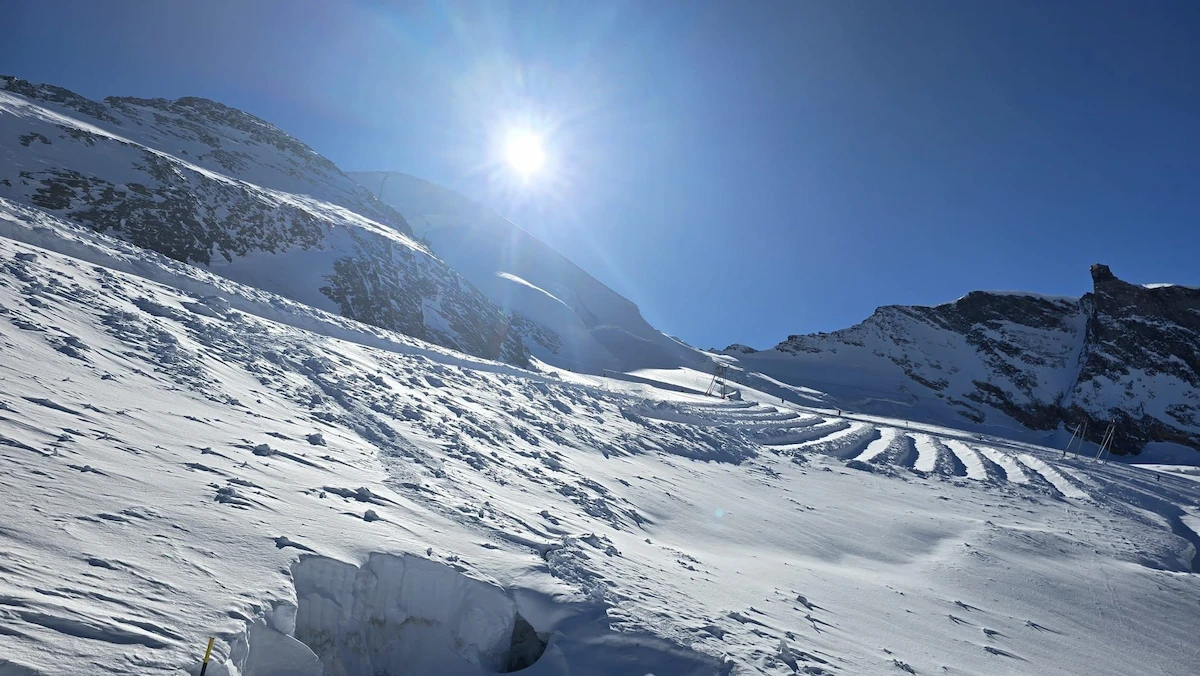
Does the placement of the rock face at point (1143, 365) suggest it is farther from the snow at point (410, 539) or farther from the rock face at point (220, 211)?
the rock face at point (220, 211)

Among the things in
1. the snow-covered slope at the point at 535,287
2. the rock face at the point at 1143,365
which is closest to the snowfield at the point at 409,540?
the snow-covered slope at the point at 535,287

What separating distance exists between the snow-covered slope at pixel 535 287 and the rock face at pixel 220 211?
33.5ft

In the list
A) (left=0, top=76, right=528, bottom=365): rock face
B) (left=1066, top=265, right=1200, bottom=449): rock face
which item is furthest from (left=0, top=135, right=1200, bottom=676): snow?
(left=1066, top=265, right=1200, bottom=449): rock face

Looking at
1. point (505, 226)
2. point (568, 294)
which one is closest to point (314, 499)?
point (568, 294)

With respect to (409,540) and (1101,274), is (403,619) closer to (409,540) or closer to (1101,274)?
(409,540)

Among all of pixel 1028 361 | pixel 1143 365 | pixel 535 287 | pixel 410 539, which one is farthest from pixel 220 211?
pixel 1143 365

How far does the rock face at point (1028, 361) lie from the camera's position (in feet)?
230

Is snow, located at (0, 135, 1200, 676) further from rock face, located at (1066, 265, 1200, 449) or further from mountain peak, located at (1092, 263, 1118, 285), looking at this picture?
mountain peak, located at (1092, 263, 1118, 285)

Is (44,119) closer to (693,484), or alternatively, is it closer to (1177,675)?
(693,484)

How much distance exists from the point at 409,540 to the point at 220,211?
109 feet

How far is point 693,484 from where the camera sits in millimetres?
12727

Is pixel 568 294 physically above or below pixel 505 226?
below

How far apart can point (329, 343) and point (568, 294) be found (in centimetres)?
6672

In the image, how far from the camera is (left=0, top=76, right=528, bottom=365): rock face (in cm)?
2528
